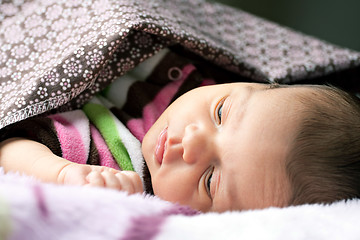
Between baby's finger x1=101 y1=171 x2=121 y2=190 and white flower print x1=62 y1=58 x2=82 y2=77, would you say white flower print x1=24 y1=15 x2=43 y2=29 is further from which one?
baby's finger x1=101 y1=171 x2=121 y2=190

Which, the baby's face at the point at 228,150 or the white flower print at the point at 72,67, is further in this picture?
the white flower print at the point at 72,67

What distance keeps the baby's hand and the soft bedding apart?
→ 102 millimetres

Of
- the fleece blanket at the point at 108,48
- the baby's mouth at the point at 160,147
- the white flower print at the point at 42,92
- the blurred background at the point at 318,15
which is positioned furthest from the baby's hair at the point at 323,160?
the blurred background at the point at 318,15

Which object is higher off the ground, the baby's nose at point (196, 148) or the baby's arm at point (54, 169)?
the baby's nose at point (196, 148)

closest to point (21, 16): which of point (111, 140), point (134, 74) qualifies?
point (134, 74)

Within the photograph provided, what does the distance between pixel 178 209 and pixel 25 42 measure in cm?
66

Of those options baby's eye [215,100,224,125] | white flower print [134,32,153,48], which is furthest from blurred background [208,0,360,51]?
baby's eye [215,100,224,125]

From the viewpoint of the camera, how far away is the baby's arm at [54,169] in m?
0.74

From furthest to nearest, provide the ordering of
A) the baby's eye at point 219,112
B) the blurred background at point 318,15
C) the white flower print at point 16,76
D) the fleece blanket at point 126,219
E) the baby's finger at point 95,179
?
the blurred background at point 318,15, the white flower print at point 16,76, the baby's eye at point 219,112, the baby's finger at point 95,179, the fleece blanket at point 126,219

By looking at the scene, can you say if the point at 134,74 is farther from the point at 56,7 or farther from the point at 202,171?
the point at 202,171

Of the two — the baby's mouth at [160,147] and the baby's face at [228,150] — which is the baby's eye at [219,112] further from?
the baby's mouth at [160,147]

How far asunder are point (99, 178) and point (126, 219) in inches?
8.8

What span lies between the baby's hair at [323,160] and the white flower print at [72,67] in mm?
515

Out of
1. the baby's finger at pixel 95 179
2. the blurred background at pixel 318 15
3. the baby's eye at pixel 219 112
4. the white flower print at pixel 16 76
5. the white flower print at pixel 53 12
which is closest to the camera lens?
the baby's finger at pixel 95 179
